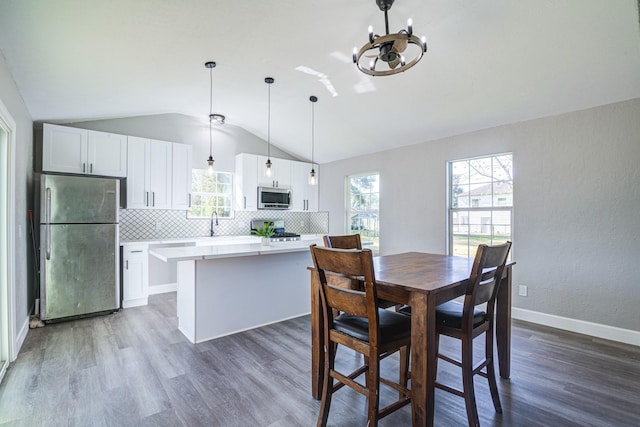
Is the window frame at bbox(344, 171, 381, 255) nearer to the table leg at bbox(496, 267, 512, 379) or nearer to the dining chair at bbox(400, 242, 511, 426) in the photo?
the table leg at bbox(496, 267, 512, 379)

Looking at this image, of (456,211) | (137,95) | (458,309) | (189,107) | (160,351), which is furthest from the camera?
(189,107)

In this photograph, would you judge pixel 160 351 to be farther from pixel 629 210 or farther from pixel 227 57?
pixel 629 210

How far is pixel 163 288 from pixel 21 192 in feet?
7.74

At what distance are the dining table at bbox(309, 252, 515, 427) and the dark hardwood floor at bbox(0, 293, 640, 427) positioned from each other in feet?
0.97

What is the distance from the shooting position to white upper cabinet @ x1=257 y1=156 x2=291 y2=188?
5.82 metres

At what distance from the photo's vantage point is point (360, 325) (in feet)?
5.70

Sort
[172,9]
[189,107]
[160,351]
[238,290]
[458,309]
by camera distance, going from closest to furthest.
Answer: [458,309]
[172,9]
[160,351]
[238,290]
[189,107]

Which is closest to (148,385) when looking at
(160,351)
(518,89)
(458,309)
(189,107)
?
(160,351)

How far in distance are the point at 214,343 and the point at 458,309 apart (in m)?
2.21

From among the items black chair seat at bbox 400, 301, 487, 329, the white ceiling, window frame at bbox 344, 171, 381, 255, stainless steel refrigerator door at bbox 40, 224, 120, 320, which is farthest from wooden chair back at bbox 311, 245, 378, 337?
window frame at bbox 344, 171, 381, 255

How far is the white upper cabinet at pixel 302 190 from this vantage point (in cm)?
623

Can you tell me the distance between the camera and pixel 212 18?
7.77 feet

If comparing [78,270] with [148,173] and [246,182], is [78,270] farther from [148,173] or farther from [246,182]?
[246,182]

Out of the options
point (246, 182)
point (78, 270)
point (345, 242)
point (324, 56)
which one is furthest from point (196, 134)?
point (345, 242)
